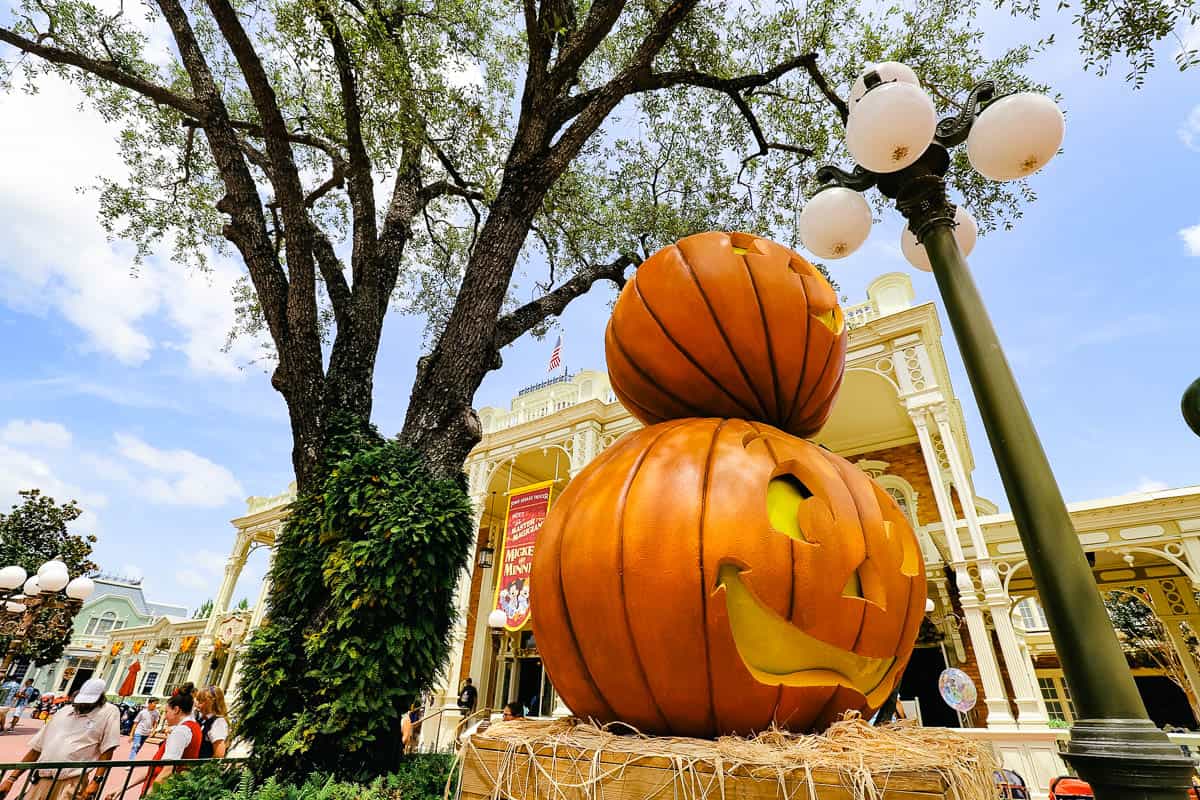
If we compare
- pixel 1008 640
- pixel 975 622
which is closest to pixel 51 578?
pixel 975 622

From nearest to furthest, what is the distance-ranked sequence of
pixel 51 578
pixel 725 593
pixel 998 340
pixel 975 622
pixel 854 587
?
pixel 725 593 → pixel 854 587 → pixel 998 340 → pixel 975 622 → pixel 51 578

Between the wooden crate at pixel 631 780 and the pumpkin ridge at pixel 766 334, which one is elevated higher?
the pumpkin ridge at pixel 766 334

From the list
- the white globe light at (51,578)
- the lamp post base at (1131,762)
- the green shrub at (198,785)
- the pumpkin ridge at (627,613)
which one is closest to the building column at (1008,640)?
the lamp post base at (1131,762)

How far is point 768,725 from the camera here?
1.09 m

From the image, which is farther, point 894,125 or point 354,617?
point 354,617

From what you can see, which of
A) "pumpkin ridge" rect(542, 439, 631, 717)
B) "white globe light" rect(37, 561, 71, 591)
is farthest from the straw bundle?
"white globe light" rect(37, 561, 71, 591)

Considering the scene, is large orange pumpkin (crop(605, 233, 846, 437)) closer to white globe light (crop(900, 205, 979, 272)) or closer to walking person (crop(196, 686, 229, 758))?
white globe light (crop(900, 205, 979, 272))

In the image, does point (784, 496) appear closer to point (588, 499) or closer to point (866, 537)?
point (866, 537)

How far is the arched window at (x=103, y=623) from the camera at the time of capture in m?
42.2

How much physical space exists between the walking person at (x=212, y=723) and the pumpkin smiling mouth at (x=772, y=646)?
518 centimetres

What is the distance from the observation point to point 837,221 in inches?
107

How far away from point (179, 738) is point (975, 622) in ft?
28.6

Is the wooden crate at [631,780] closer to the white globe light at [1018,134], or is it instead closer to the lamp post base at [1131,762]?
the lamp post base at [1131,762]

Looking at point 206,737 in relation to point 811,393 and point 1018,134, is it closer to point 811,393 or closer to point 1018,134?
point 811,393
